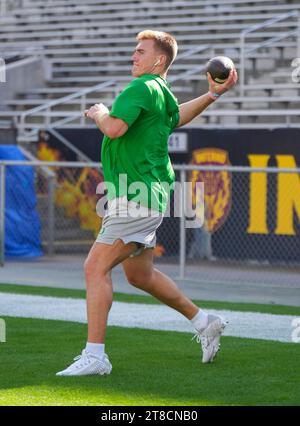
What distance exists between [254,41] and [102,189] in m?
5.81

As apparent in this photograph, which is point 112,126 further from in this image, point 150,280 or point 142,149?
point 150,280

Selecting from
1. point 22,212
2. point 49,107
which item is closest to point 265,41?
point 49,107

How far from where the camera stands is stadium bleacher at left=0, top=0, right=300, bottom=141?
17844 millimetres

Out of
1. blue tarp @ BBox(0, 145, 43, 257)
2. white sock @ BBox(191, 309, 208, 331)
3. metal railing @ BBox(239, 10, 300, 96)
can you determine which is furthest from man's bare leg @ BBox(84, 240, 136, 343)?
metal railing @ BBox(239, 10, 300, 96)

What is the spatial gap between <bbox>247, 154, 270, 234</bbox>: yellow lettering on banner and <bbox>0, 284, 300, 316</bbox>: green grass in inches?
134

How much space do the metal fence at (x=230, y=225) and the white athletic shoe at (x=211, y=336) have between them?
241 inches

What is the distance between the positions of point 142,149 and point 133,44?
49.3ft

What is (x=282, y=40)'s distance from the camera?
1891 cm

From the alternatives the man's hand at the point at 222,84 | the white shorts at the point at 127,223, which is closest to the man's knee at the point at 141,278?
the white shorts at the point at 127,223

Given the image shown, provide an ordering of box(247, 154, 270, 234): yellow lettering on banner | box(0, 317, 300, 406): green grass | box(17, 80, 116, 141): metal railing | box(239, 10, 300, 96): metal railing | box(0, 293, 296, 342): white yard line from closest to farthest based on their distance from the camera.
A: box(0, 317, 300, 406): green grass
box(0, 293, 296, 342): white yard line
box(247, 154, 270, 234): yellow lettering on banner
box(239, 10, 300, 96): metal railing
box(17, 80, 116, 141): metal railing

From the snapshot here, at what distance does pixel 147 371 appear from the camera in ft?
23.1

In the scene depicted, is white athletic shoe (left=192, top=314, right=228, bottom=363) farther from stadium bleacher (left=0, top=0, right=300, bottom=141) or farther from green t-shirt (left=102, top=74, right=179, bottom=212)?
stadium bleacher (left=0, top=0, right=300, bottom=141)

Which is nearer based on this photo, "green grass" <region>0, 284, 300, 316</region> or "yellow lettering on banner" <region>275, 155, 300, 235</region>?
"green grass" <region>0, 284, 300, 316</region>
